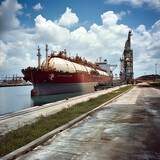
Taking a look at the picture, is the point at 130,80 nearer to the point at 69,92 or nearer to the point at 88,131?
the point at 69,92

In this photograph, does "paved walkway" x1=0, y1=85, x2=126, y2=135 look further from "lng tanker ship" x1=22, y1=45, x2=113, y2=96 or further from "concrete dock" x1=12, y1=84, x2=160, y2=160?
"lng tanker ship" x1=22, y1=45, x2=113, y2=96

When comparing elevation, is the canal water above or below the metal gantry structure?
below

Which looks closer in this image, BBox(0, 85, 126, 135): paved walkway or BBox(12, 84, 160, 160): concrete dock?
BBox(12, 84, 160, 160): concrete dock

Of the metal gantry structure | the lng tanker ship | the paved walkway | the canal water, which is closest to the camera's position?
the paved walkway

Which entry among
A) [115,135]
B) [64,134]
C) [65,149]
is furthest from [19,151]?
[115,135]

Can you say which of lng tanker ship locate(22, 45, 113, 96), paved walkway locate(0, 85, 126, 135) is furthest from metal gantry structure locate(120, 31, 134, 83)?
paved walkway locate(0, 85, 126, 135)

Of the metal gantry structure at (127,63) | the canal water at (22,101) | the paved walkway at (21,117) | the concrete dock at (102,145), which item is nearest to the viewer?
the concrete dock at (102,145)

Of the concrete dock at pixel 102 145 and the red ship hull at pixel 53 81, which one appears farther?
the red ship hull at pixel 53 81

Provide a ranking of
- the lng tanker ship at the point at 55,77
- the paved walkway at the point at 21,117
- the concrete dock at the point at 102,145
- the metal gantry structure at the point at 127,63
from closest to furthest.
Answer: the concrete dock at the point at 102,145 < the paved walkway at the point at 21,117 < the lng tanker ship at the point at 55,77 < the metal gantry structure at the point at 127,63

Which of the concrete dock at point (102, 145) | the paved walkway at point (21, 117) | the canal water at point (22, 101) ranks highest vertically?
the concrete dock at point (102, 145)

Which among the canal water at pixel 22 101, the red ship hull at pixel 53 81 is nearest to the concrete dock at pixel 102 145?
the canal water at pixel 22 101

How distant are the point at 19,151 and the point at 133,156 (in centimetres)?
308

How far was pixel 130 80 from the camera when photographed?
82562 millimetres

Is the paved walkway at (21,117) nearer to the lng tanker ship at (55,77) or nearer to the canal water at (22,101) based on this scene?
the canal water at (22,101)
